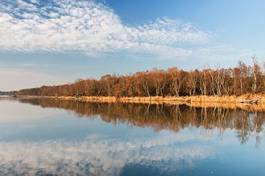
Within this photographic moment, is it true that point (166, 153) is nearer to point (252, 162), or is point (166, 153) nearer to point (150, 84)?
point (252, 162)

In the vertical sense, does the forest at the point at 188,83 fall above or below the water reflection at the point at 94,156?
above

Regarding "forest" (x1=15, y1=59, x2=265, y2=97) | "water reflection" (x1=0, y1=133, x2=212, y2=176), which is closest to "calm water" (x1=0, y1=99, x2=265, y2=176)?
"water reflection" (x1=0, y1=133, x2=212, y2=176)

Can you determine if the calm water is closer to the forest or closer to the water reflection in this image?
the water reflection

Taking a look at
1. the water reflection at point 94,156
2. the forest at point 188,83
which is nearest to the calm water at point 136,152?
the water reflection at point 94,156

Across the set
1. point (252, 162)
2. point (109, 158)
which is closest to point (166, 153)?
point (109, 158)

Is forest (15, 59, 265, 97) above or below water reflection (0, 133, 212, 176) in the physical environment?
above

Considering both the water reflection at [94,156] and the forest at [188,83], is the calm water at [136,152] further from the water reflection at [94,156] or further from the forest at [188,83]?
the forest at [188,83]

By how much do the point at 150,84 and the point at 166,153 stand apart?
71734mm

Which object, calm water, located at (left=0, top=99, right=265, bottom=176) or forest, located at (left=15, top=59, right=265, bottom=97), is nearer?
calm water, located at (left=0, top=99, right=265, bottom=176)

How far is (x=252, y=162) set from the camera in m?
13.3

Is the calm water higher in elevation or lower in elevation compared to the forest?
lower

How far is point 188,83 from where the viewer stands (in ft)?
255

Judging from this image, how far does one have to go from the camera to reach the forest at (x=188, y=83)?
66294mm

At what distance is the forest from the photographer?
217 ft
